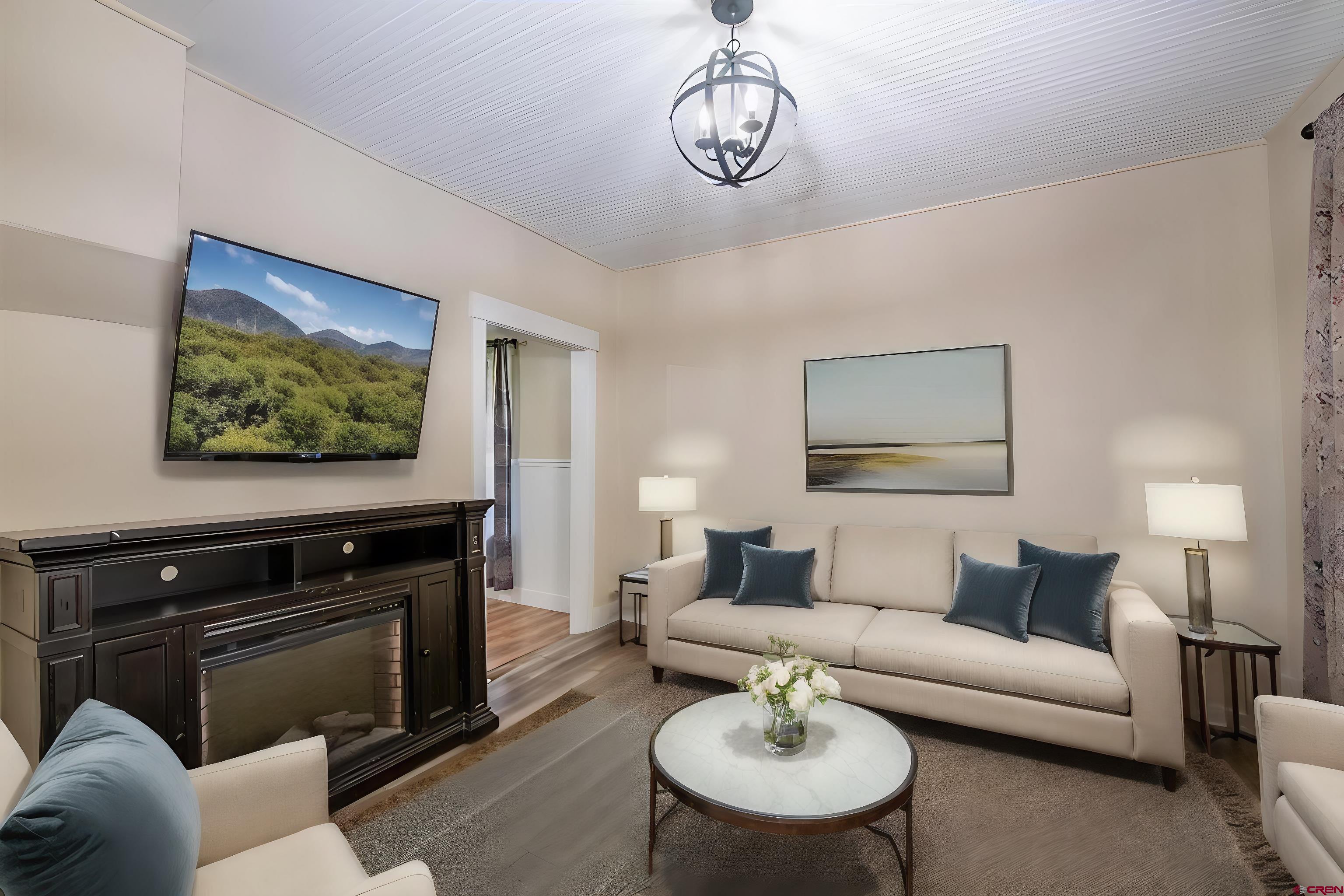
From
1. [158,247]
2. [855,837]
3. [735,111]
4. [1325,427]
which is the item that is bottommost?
[855,837]

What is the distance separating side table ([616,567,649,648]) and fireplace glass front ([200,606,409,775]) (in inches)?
61.4

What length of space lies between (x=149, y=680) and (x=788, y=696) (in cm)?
200

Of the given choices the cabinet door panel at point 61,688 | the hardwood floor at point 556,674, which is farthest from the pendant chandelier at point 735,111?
the hardwood floor at point 556,674

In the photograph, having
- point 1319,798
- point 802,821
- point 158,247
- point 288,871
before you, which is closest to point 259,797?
point 288,871

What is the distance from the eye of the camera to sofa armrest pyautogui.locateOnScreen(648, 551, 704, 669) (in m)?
3.49

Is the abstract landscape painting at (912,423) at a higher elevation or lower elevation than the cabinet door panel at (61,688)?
higher

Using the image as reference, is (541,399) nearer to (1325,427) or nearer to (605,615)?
(605,615)

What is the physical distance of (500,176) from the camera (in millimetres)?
3250

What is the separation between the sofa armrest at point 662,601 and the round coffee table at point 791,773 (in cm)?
118

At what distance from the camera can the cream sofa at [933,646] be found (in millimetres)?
2383

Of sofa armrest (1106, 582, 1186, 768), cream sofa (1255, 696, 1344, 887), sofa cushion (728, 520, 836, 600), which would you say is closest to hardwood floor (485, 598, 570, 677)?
sofa cushion (728, 520, 836, 600)

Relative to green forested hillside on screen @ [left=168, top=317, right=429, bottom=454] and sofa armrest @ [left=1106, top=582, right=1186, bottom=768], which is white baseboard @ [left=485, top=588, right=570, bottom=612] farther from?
sofa armrest @ [left=1106, top=582, right=1186, bottom=768]

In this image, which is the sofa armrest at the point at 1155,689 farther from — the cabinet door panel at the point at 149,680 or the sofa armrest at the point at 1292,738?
the cabinet door panel at the point at 149,680

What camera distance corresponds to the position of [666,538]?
425cm
